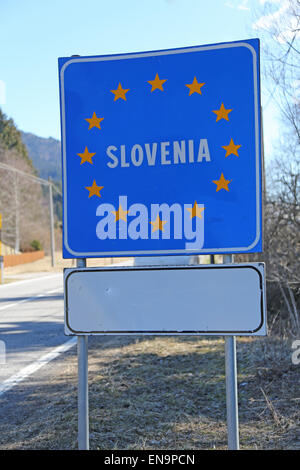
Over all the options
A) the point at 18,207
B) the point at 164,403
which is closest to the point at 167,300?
the point at 164,403

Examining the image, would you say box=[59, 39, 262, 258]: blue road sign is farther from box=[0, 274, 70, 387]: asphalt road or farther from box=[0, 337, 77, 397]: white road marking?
box=[0, 274, 70, 387]: asphalt road

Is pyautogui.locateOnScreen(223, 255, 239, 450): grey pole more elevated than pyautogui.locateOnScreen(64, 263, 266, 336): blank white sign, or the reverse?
pyautogui.locateOnScreen(64, 263, 266, 336): blank white sign

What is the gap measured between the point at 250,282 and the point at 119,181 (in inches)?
34.3

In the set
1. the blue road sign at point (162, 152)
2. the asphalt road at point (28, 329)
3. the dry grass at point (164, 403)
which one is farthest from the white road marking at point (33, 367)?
the blue road sign at point (162, 152)

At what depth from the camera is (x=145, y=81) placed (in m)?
2.83

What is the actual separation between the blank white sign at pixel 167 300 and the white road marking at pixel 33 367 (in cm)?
346

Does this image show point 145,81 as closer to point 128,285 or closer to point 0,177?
point 128,285

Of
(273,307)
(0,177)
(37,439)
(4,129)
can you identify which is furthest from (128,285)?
(4,129)

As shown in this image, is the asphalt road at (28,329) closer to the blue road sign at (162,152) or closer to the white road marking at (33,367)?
the white road marking at (33,367)

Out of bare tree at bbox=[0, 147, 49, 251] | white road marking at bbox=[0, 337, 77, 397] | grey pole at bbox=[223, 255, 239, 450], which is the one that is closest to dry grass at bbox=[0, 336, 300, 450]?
white road marking at bbox=[0, 337, 77, 397]

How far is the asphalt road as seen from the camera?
7.55 metres

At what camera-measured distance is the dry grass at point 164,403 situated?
384 centimetres

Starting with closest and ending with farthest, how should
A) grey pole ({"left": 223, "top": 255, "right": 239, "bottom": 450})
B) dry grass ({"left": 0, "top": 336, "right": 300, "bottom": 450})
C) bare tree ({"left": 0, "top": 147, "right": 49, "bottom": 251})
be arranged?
grey pole ({"left": 223, "top": 255, "right": 239, "bottom": 450}) → dry grass ({"left": 0, "top": 336, "right": 300, "bottom": 450}) → bare tree ({"left": 0, "top": 147, "right": 49, "bottom": 251})

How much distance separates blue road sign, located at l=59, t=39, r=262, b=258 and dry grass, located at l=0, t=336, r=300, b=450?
5.59ft
